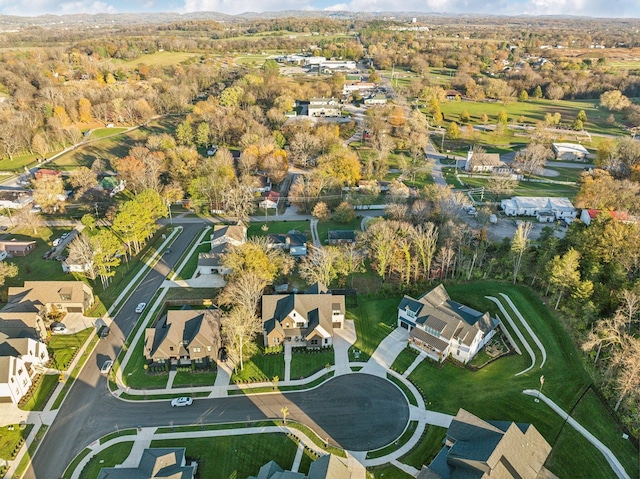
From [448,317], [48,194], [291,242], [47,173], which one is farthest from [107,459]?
[47,173]

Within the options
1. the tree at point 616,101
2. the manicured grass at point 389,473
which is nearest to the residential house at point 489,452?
the manicured grass at point 389,473

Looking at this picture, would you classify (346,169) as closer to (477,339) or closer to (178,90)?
(477,339)

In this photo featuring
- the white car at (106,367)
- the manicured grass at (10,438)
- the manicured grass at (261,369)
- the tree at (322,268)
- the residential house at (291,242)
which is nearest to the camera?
the manicured grass at (10,438)

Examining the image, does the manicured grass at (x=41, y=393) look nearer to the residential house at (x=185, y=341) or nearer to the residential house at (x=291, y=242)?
the residential house at (x=185, y=341)

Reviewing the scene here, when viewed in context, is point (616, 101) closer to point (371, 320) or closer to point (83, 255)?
point (371, 320)

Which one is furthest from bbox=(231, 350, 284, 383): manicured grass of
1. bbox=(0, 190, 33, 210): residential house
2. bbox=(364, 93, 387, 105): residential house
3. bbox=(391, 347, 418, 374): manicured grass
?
bbox=(364, 93, 387, 105): residential house
